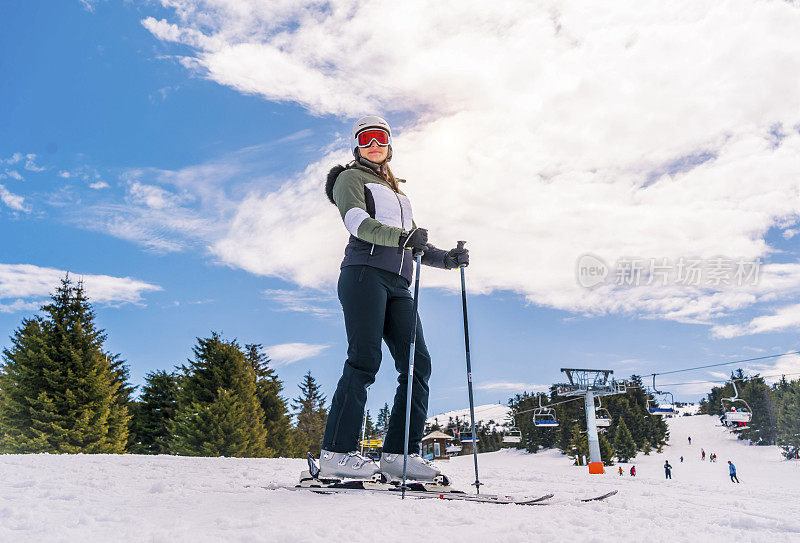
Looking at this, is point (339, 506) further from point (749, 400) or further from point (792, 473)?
point (749, 400)

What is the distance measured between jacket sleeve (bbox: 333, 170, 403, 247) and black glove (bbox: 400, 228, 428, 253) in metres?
0.04

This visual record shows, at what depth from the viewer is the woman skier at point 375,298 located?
3953 millimetres

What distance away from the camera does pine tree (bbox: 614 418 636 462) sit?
186ft

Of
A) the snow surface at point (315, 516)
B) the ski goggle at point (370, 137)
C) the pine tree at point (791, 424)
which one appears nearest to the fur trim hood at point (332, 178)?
the ski goggle at point (370, 137)

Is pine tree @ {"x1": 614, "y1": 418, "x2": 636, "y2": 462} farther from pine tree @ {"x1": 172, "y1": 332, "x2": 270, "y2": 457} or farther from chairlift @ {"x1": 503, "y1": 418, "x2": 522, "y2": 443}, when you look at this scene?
pine tree @ {"x1": 172, "y1": 332, "x2": 270, "y2": 457}

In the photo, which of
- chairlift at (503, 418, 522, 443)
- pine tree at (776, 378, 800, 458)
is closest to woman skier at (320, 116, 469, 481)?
chairlift at (503, 418, 522, 443)

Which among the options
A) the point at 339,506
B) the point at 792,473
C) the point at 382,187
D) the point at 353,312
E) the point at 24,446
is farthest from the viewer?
the point at 792,473

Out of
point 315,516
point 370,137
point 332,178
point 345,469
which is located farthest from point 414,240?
point 315,516

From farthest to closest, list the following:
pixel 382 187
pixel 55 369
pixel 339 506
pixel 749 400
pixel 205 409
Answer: pixel 749 400, pixel 205 409, pixel 55 369, pixel 382 187, pixel 339 506

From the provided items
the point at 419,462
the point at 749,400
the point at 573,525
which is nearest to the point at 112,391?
the point at 419,462

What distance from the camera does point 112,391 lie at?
2461 centimetres

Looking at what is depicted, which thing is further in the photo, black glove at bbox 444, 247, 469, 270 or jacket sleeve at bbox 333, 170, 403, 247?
black glove at bbox 444, 247, 469, 270

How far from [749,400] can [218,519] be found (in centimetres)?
8233

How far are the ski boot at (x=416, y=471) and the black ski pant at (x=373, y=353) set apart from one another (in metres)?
0.10
